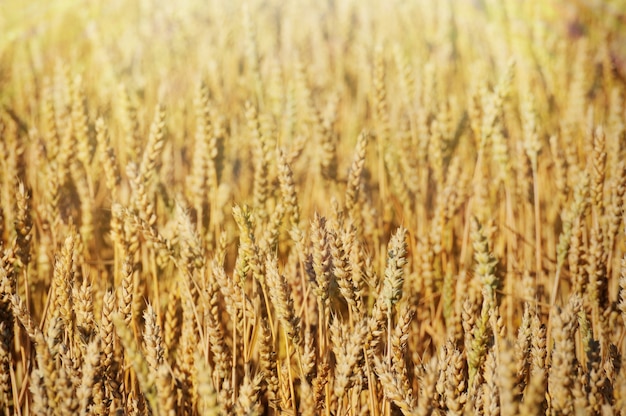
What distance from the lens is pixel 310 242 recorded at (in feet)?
4.45

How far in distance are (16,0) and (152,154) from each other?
2475 millimetres

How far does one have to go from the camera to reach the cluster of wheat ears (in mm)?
854

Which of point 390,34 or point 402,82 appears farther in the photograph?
point 390,34

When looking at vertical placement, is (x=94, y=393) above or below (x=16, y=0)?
below

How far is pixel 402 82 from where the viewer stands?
185 cm

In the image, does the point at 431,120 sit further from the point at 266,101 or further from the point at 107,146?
the point at 107,146

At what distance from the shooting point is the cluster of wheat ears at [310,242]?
85 centimetres

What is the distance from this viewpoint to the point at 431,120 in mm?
1701

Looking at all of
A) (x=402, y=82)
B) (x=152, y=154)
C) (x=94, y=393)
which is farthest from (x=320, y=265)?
(x=402, y=82)

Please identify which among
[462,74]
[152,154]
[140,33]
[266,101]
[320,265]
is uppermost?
[140,33]

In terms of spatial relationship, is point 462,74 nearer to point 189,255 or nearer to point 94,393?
point 189,255

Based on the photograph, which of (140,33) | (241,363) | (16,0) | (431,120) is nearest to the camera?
(241,363)

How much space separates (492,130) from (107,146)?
1044 mm

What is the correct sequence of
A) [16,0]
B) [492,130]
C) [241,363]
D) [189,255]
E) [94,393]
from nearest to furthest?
[94,393]
[189,255]
[241,363]
[492,130]
[16,0]
